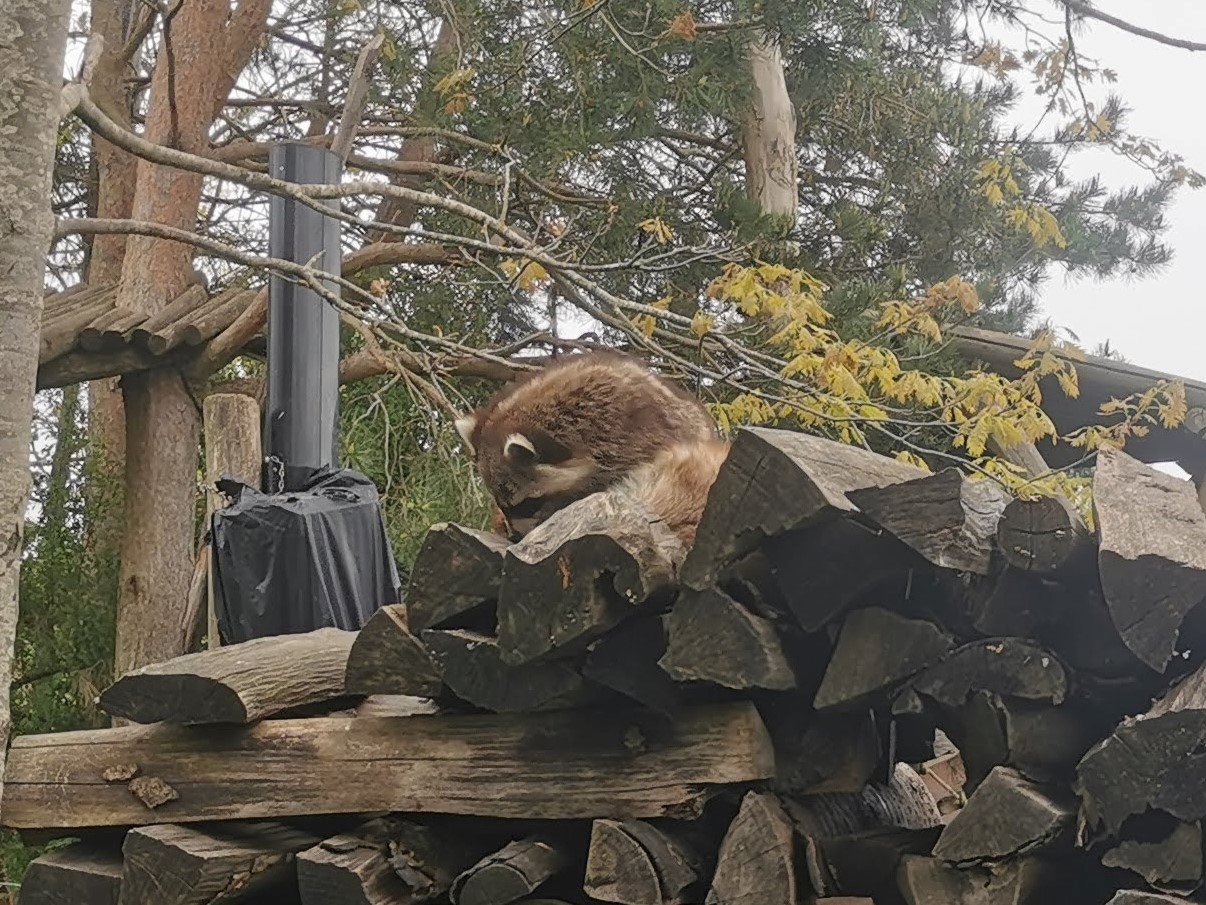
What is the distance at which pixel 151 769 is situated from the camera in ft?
10.0

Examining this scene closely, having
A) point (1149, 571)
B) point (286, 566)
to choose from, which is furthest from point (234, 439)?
point (1149, 571)

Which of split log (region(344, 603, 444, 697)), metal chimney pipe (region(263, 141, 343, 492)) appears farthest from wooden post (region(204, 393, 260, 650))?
split log (region(344, 603, 444, 697))

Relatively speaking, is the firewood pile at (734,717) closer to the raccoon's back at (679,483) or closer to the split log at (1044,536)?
the split log at (1044,536)

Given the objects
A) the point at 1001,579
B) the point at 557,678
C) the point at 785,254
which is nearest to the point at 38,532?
the point at 785,254

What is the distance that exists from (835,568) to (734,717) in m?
0.33

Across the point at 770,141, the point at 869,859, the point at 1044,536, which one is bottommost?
the point at 869,859

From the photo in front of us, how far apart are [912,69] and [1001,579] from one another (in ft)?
24.8

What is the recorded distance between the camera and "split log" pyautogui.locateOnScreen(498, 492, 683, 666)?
7.72ft

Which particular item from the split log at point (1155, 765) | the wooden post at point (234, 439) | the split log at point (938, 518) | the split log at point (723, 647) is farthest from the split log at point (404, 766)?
the wooden post at point (234, 439)

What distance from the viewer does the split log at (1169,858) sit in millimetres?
2016

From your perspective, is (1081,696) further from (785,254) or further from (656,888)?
(785,254)

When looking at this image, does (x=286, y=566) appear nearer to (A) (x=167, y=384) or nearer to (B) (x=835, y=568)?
(B) (x=835, y=568)

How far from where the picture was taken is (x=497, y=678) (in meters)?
2.58

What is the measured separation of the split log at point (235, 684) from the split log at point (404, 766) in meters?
0.07
